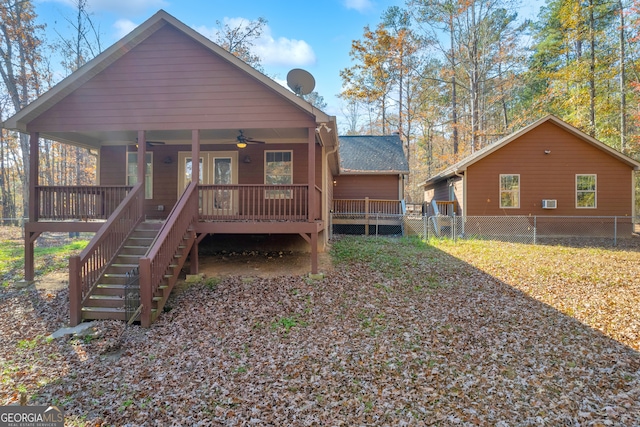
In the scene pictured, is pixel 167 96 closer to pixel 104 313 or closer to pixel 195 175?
pixel 195 175

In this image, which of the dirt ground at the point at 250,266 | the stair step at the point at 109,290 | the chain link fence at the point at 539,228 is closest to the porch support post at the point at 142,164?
the dirt ground at the point at 250,266

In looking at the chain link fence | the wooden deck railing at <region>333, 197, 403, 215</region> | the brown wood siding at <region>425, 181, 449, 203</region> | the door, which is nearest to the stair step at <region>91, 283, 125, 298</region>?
the door

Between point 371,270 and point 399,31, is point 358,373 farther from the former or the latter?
point 399,31

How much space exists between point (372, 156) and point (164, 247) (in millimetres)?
14356

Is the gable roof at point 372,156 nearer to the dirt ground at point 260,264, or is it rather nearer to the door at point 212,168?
the door at point 212,168

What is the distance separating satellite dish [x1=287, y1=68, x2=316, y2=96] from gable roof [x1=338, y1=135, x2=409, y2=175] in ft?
26.0

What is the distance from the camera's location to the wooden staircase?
5.74m

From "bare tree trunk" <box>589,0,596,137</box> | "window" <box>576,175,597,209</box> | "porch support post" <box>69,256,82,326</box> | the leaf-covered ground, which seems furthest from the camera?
"bare tree trunk" <box>589,0,596,137</box>

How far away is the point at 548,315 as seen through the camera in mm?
5621

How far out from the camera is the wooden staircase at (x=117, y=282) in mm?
5742

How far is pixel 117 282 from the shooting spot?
6.25m

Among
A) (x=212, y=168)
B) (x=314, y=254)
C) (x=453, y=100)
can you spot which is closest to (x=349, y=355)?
(x=314, y=254)

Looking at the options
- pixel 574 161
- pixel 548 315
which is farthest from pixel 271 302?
pixel 574 161

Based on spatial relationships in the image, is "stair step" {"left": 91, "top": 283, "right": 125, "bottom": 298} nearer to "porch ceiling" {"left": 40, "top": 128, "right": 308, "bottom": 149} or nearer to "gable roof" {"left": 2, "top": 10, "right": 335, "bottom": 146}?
"porch ceiling" {"left": 40, "top": 128, "right": 308, "bottom": 149}
